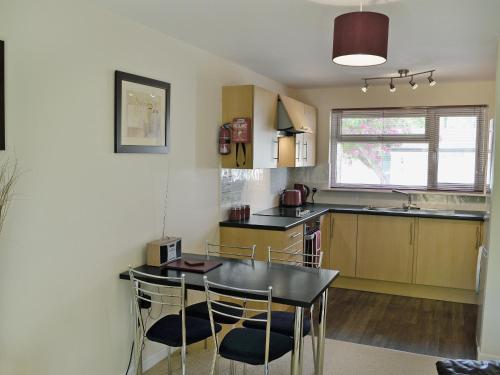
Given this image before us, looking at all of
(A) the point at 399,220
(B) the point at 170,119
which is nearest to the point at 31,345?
(B) the point at 170,119

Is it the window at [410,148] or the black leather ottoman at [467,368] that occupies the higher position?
the window at [410,148]

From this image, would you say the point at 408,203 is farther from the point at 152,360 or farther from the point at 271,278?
the point at 152,360

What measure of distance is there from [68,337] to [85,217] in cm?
68

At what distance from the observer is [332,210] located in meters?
5.38

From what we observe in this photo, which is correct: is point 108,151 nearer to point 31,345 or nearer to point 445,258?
point 31,345

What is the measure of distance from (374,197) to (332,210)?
66 centimetres

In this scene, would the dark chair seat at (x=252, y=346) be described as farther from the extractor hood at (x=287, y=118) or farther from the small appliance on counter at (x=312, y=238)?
the extractor hood at (x=287, y=118)

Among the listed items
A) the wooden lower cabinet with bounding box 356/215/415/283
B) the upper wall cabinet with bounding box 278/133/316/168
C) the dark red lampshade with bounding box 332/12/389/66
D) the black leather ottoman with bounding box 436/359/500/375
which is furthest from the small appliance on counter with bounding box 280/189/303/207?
the black leather ottoman with bounding box 436/359/500/375

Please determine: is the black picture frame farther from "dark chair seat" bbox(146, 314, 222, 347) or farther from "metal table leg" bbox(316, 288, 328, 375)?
"metal table leg" bbox(316, 288, 328, 375)

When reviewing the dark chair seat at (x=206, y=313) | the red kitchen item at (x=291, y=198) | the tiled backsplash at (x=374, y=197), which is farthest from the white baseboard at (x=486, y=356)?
the red kitchen item at (x=291, y=198)

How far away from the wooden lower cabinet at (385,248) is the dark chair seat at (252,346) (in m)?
2.86

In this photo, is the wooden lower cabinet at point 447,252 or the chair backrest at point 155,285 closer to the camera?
the chair backrest at point 155,285

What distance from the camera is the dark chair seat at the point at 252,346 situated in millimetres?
2402

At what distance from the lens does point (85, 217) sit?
2674 millimetres
